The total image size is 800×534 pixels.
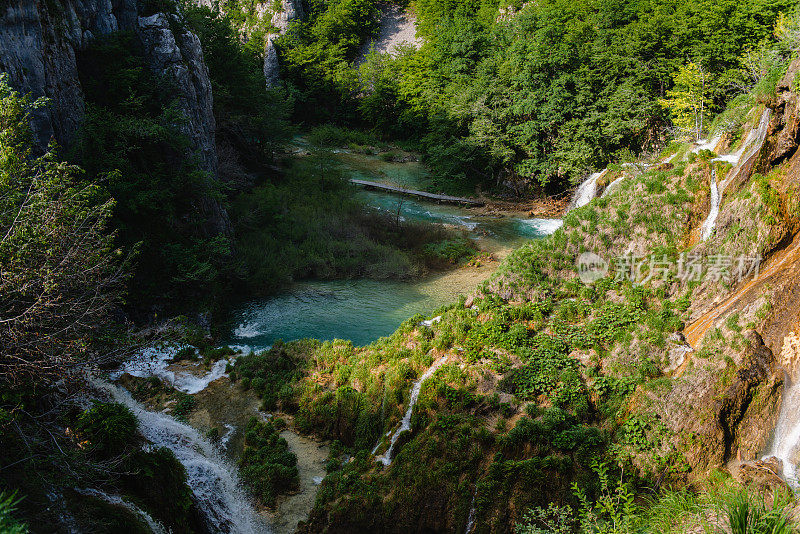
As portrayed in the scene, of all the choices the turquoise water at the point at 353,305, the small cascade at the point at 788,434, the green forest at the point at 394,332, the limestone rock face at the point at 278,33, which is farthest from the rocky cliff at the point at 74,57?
the limestone rock face at the point at 278,33

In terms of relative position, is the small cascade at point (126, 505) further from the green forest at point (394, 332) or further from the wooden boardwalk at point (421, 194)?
the wooden boardwalk at point (421, 194)

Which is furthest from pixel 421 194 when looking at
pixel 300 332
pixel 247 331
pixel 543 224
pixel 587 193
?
pixel 247 331

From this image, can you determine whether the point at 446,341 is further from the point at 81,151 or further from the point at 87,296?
the point at 81,151

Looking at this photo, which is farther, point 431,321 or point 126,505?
point 431,321

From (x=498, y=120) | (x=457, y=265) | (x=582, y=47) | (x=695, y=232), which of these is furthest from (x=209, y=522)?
(x=582, y=47)

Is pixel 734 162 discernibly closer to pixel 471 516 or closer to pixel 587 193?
pixel 587 193

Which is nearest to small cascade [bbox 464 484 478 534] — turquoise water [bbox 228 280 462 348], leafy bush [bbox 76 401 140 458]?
leafy bush [bbox 76 401 140 458]
